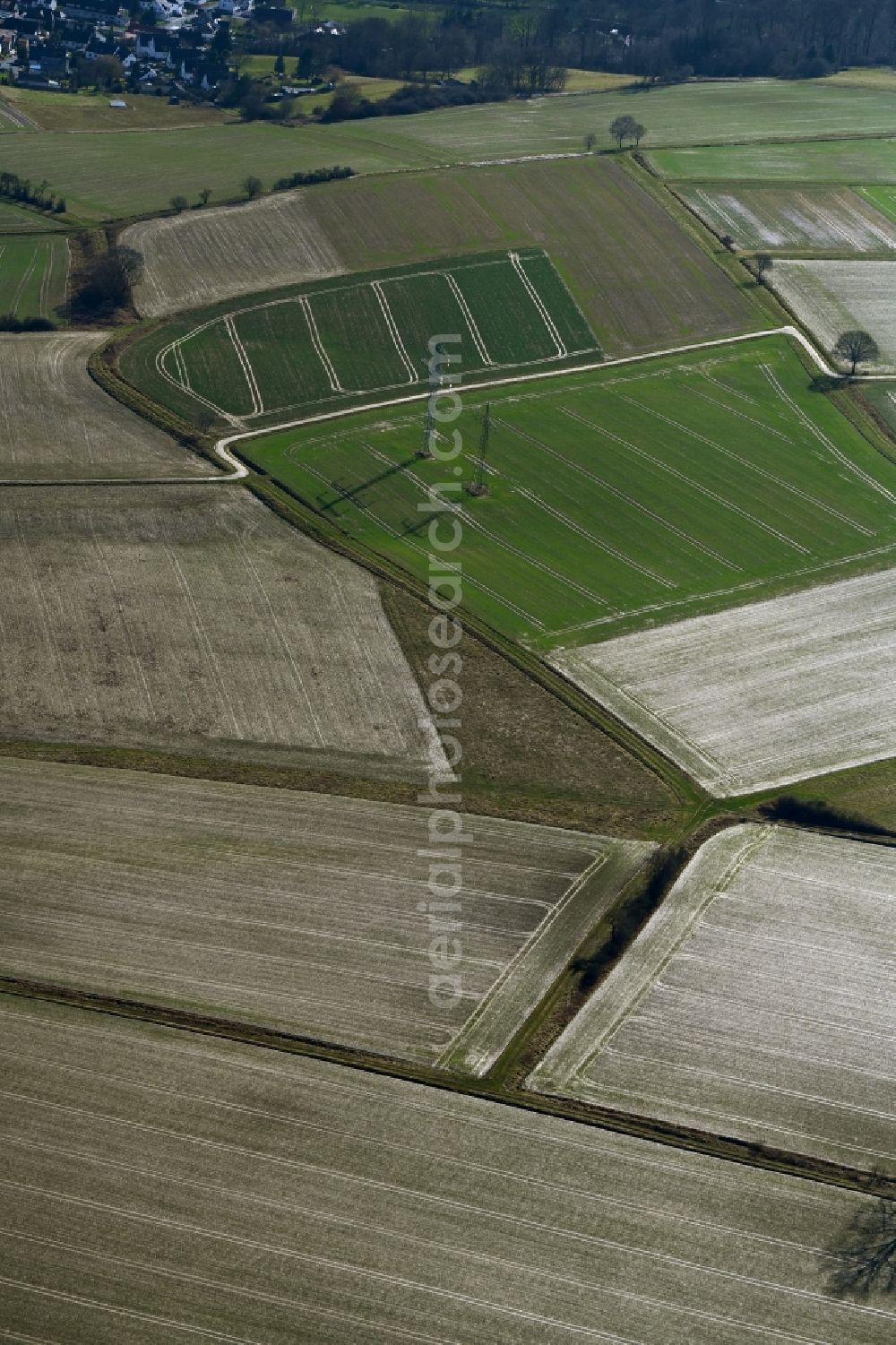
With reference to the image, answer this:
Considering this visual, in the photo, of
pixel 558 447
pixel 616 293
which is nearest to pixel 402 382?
pixel 558 447

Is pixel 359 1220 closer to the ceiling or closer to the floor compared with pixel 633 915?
closer to the floor

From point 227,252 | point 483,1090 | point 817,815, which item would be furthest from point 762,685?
point 227,252

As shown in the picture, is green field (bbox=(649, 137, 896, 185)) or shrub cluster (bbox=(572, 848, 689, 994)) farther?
green field (bbox=(649, 137, 896, 185))

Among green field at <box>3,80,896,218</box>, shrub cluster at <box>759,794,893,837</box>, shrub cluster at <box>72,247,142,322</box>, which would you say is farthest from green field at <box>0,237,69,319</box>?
shrub cluster at <box>759,794,893,837</box>

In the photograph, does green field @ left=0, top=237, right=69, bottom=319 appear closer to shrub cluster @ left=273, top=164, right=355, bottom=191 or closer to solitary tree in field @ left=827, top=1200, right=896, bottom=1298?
shrub cluster @ left=273, top=164, right=355, bottom=191

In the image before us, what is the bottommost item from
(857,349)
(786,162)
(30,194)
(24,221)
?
(24,221)

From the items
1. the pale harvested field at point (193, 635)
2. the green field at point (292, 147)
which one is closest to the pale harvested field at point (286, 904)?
the pale harvested field at point (193, 635)

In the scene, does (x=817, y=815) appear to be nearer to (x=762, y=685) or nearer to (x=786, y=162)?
(x=762, y=685)
